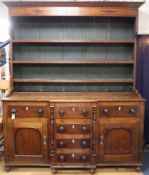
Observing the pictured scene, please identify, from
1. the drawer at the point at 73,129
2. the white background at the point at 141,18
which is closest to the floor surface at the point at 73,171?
the drawer at the point at 73,129

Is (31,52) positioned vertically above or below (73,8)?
below

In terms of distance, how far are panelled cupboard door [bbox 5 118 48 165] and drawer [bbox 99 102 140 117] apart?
2.25 feet

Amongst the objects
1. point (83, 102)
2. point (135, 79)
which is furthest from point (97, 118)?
point (135, 79)

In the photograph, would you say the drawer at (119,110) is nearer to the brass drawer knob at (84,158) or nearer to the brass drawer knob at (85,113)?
the brass drawer knob at (85,113)

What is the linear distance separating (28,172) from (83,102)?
3.48 feet

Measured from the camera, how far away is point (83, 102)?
284 cm

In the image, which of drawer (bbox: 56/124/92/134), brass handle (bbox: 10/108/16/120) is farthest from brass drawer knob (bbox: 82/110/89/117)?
brass handle (bbox: 10/108/16/120)

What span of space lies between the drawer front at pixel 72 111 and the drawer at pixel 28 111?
156mm

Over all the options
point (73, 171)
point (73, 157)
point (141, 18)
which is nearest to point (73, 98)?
point (73, 157)

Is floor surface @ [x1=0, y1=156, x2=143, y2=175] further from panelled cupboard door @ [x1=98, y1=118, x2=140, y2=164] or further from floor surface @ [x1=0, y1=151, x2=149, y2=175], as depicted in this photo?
panelled cupboard door @ [x1=98, y1=118, x2=140, y2=164]

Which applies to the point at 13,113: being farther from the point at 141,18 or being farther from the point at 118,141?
the point at 141,18

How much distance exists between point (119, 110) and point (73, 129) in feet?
1.89

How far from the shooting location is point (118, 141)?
2945 mm

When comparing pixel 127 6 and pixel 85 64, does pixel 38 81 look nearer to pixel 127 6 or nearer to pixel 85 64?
pixel 85 64
